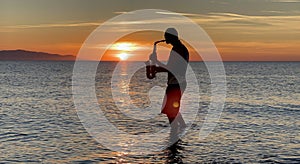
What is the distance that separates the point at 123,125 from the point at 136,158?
626 cm

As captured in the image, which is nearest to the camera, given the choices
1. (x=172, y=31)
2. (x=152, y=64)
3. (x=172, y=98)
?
(x=172, y=31)

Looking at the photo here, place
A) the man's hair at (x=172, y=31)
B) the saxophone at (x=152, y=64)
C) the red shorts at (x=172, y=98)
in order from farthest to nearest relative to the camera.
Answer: the red shorts at (x=172, y=98) < the saxophone at (x=152, y=64) < the man's hair at (x=172, y=31)

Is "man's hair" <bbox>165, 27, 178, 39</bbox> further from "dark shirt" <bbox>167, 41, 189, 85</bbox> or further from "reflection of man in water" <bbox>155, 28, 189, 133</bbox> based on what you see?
"dark shirt" <bbox>167, 41, 189, 85</bbox>

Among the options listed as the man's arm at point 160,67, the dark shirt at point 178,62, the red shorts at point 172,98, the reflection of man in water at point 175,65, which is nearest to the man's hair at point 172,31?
the reflection of man in water at point 175,65

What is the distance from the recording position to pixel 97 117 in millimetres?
21609

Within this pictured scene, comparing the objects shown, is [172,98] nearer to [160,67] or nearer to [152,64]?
[160,67]

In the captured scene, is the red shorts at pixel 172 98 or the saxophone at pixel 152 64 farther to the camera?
the red shorts at pixel 172 98

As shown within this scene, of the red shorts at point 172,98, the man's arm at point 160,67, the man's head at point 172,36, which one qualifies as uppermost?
the man's head at point 172,36

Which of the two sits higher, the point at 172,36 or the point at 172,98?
the point at 172,36

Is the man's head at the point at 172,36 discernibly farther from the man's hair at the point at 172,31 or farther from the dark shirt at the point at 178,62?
the dark shirt at the point at 178,62

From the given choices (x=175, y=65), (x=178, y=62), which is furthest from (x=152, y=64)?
(x=178, y=62)

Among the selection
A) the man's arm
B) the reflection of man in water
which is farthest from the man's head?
the man's arm

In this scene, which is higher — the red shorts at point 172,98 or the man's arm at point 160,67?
the man's arm at point 160,67

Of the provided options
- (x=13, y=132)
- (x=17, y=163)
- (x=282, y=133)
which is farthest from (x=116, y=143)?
(x=282, y=133)
